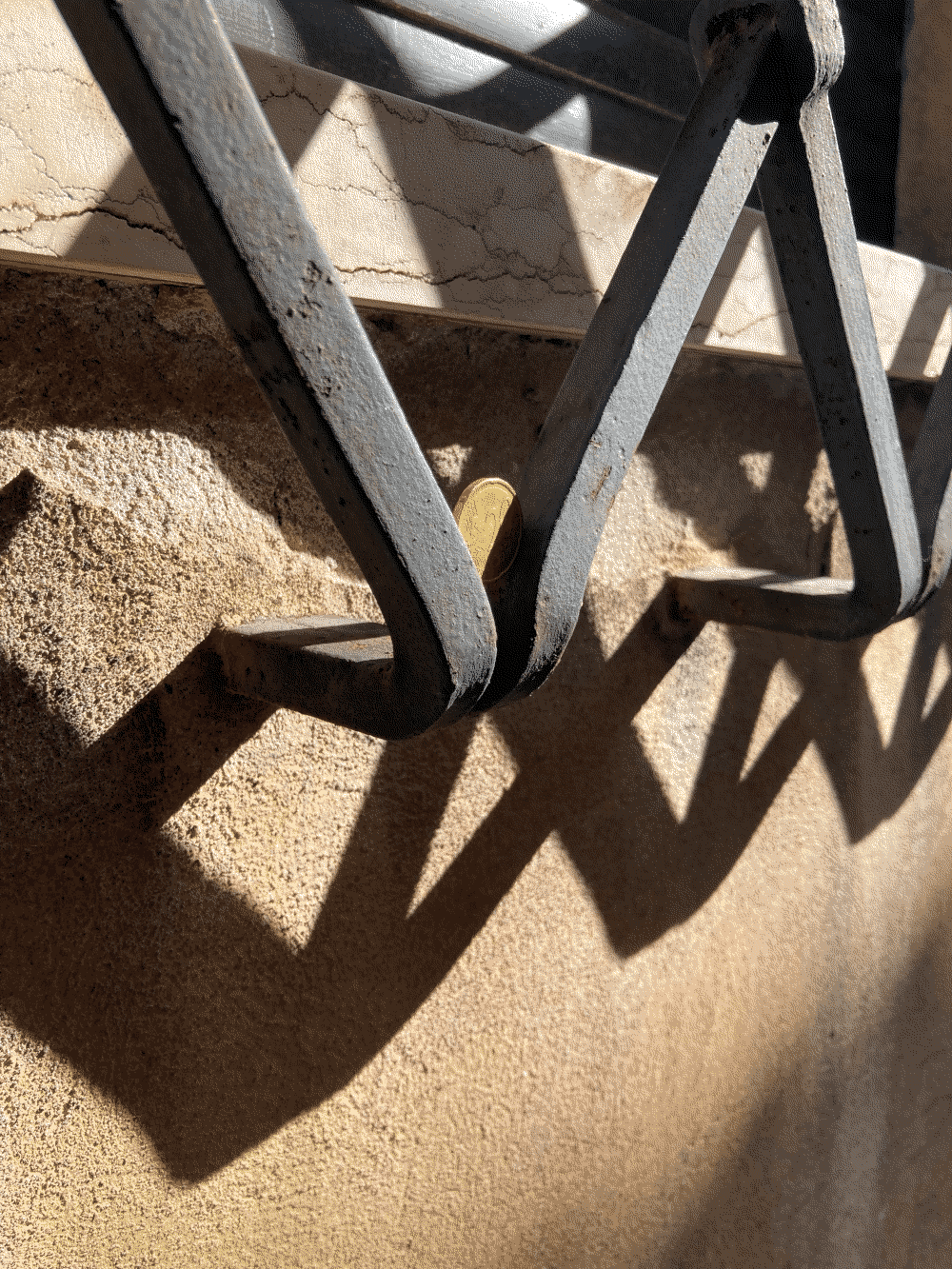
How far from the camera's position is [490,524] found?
2.10ft

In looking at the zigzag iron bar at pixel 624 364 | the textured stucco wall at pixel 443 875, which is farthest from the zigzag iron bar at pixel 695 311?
the textured stucco wall at pixel 443 875

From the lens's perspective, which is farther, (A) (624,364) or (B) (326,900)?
(B) (326,900)

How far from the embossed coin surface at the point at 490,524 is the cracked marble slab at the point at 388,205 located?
25 centimetres

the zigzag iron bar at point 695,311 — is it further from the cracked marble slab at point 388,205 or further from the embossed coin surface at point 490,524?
the cracked marble slab at point 388,205

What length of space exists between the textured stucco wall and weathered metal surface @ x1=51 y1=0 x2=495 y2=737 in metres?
0.27

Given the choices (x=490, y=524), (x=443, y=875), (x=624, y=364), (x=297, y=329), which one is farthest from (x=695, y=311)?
(x=443, y=875)

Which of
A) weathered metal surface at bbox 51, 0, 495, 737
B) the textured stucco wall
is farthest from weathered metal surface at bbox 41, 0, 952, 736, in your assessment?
the textured stucco wall

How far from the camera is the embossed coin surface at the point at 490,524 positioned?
0.63 metres

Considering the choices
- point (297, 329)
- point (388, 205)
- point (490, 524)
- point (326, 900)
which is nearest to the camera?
point (297, 329)

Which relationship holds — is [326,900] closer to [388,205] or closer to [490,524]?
[490,524]

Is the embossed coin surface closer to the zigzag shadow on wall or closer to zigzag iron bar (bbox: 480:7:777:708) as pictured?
zigzag iron bar (bbox: 480:7:777:708)

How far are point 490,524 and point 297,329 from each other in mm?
205

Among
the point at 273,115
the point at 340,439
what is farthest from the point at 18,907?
the point at 273,115

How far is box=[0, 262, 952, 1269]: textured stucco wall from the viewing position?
2.43 ft
